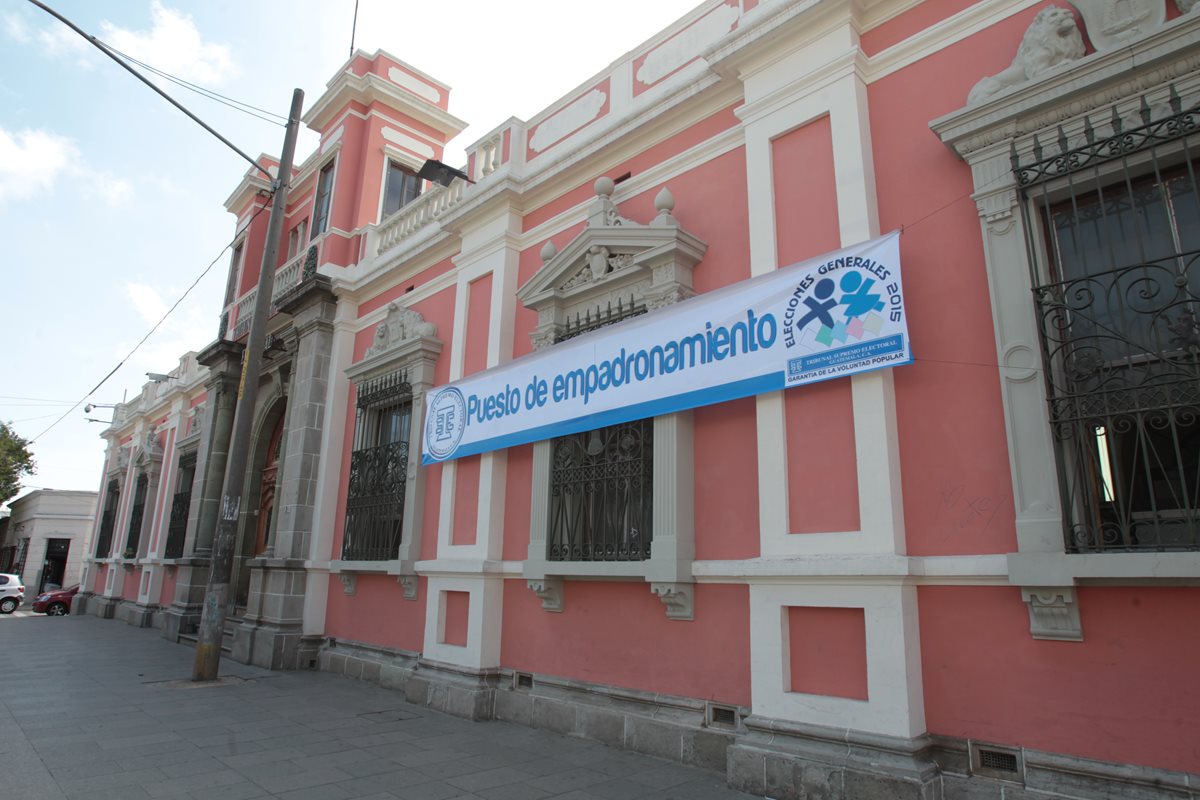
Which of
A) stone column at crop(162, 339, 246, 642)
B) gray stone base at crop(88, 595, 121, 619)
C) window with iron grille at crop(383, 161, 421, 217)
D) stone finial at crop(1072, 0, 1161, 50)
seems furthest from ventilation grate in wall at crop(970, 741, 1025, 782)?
gray stone base at crop(88, 595, 121, 619)

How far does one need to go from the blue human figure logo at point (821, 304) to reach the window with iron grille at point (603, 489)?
1.70 metres

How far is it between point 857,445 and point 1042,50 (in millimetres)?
2690

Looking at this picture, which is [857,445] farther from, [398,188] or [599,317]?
[398,188]

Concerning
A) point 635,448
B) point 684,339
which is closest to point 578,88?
point 684,339

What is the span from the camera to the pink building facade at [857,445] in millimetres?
3695

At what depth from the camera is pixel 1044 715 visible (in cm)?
372

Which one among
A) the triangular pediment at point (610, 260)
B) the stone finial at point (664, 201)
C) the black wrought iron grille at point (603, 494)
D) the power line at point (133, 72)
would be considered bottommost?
the black wrought iron grille at point (603, 494)

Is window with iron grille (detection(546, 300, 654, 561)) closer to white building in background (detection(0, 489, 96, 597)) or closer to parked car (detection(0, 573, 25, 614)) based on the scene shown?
parked car (detection(0, 573, 25, 614))

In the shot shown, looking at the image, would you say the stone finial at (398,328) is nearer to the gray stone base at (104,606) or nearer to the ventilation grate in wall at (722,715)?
the ventilation grate in wall at (722,715)

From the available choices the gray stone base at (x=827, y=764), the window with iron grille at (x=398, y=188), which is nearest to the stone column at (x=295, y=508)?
the window with iron grille at (x=398, y=188)

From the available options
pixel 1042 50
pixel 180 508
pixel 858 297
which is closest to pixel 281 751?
pixel 858 297

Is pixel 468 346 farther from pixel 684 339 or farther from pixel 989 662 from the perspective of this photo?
pixel 989 662

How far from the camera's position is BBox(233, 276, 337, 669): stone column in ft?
32.6

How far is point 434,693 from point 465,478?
2.30 metres
